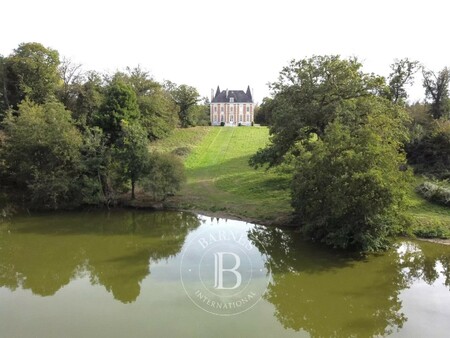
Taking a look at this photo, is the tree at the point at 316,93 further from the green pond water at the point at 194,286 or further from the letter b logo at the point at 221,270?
the letter b logo at the point at 221,270

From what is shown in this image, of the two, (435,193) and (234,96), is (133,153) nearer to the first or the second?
(435,193)

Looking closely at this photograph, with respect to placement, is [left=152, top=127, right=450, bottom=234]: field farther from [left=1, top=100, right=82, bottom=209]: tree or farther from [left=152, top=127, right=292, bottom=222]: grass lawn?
[left=1, top=100, right=82, bottom=209]: tree

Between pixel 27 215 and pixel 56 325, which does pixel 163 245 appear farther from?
pixel 27 215

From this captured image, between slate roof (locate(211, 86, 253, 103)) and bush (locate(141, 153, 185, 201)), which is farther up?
slate roof (locate(211, 86, 253, 103))

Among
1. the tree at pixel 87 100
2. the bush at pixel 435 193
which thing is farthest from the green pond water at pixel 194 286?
the tree at pixel 87 100

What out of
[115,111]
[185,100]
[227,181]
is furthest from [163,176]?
[185,100]

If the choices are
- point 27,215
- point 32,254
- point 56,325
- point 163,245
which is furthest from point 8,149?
point 56,325

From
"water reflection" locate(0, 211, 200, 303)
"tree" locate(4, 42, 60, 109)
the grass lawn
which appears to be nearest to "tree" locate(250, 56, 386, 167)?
the grass lawn
